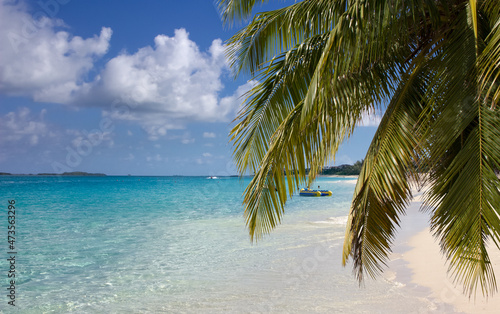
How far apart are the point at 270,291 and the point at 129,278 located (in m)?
3.38

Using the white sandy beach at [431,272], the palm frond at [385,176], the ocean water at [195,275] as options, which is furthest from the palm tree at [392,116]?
the ocean water at [195,275]

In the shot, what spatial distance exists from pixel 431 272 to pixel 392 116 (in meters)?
5.38

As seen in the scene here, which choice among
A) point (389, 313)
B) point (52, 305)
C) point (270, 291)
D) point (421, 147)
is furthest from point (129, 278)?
point (421, 147)

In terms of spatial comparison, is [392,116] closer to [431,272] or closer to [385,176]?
[385,176]

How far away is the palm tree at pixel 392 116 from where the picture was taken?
277cm

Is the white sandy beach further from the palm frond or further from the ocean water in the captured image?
the palm frond

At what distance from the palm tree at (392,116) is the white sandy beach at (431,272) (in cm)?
222

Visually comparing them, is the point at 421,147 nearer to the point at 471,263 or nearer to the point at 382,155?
the point at 382,155

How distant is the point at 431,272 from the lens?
25.2 feet

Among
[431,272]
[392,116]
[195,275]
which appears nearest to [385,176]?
[392,116]

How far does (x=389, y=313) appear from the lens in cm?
575

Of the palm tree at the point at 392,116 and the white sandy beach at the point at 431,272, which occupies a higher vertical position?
the palm tree at the point at 392,116

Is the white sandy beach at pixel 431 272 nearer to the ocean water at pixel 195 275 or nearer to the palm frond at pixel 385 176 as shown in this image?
the ocean water at pixel 195 275

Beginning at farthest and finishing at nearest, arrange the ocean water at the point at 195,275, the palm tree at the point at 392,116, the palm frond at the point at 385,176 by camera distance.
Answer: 1. the ocean water at the point at 195,275
2. the palm frond at the point at 385,176
3. the palm tree at the point at 392,116
